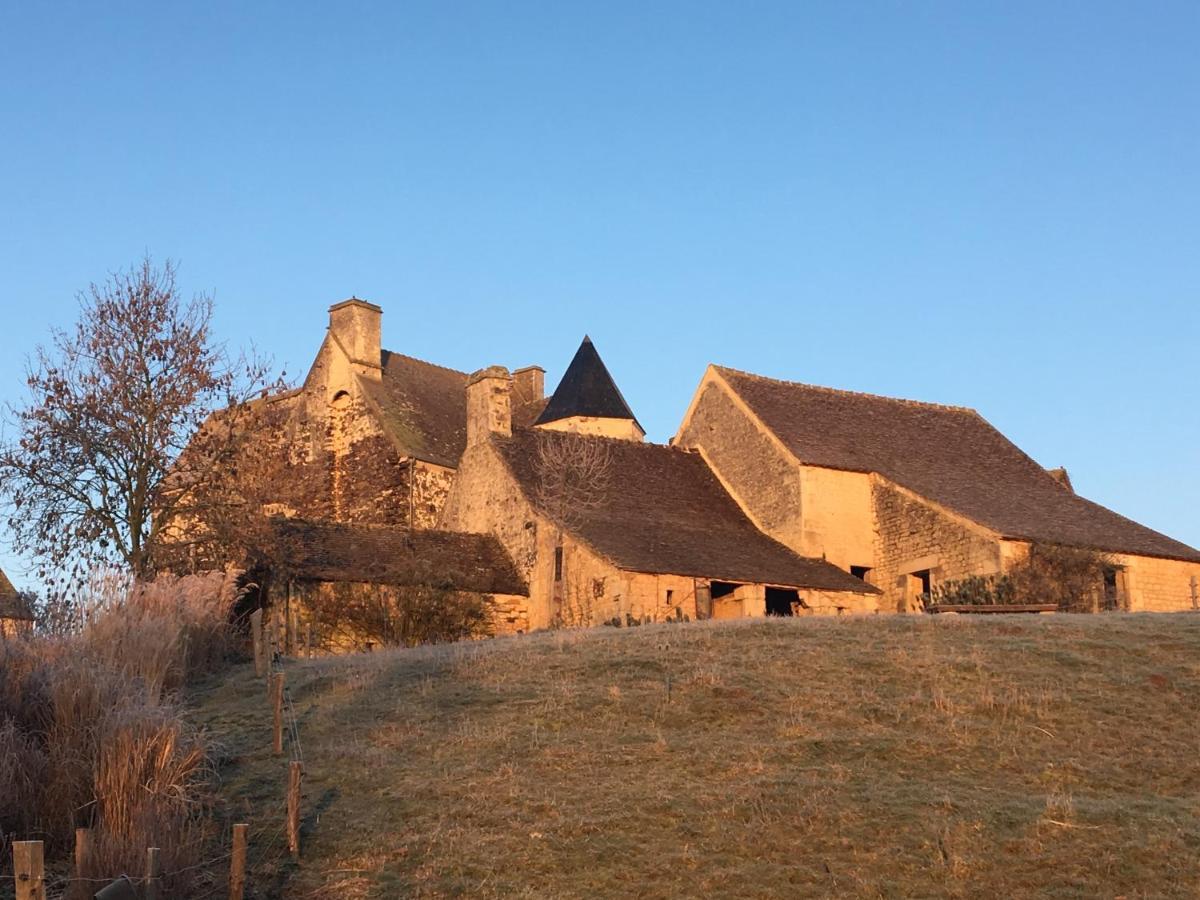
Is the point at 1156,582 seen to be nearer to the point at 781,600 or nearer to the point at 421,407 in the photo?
the point at 781,600

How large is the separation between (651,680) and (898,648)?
3.66 meters

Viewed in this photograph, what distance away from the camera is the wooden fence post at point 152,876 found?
31.0ft

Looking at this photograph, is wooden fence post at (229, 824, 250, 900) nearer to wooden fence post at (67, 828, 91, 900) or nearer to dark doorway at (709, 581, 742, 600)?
wooden fence post at (67, 828, 91, 900)

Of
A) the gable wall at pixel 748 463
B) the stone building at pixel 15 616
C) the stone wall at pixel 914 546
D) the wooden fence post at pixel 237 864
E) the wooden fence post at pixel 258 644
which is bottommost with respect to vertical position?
the wooden fence post at pixel 237 864

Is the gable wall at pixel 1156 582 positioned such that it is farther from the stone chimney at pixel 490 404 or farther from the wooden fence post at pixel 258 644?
the wooden fence post at pixel 258 644

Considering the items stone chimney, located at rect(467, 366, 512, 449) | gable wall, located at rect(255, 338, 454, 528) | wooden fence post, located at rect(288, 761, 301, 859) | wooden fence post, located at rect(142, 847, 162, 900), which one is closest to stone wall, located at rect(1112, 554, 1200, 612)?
stone chimney, located at rect(467, 366, 512, 449)

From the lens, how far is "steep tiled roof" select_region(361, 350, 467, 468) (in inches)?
1534

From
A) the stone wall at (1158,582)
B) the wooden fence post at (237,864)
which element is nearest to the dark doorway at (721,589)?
the stone wall at (1158,582)

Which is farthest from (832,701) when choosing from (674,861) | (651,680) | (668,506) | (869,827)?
(668,506)

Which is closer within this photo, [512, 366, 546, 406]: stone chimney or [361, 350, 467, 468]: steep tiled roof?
[361, 350, 467, 468]: steep tiled roof

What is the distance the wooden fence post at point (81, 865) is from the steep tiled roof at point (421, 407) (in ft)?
91.2

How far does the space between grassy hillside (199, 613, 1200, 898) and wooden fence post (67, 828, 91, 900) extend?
1.27 metres

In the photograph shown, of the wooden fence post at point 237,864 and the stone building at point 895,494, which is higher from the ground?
the stone building at point 895,494

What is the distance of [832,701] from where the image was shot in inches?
605
